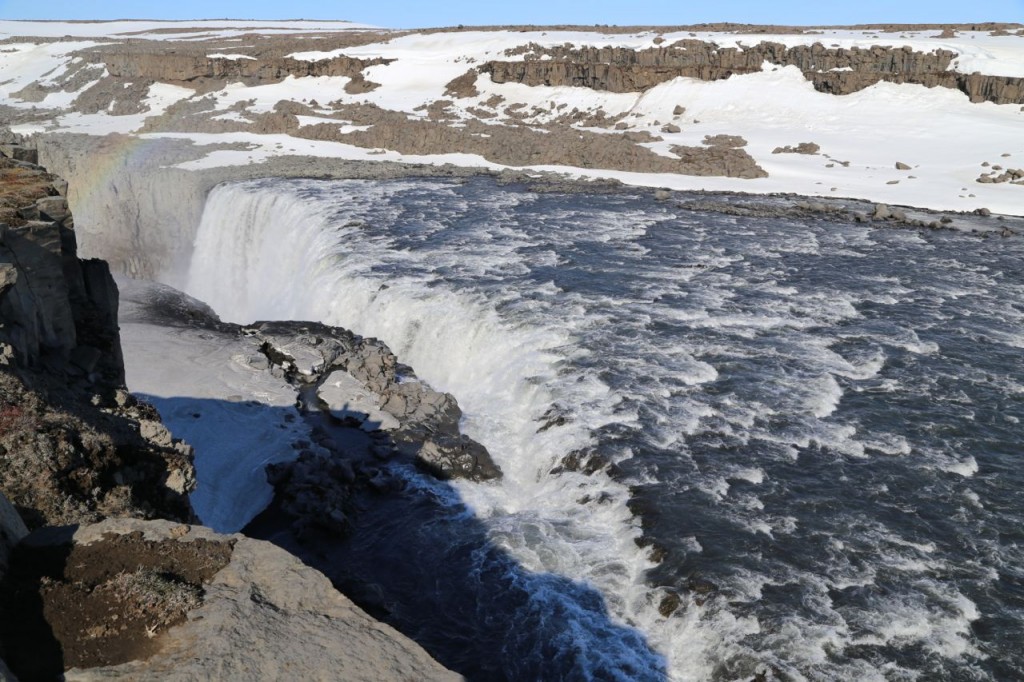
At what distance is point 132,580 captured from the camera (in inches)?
198

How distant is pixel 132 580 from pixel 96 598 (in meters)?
0.21

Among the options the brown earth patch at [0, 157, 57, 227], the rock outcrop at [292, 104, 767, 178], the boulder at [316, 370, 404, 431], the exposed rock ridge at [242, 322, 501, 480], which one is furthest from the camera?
the rock outcrop at [292, 104, 767, 178]

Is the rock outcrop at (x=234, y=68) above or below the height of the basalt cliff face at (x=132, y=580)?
above

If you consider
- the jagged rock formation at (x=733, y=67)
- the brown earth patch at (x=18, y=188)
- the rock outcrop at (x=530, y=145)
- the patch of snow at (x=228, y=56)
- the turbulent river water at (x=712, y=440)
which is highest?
the patch of snow at (x=228, y=56)

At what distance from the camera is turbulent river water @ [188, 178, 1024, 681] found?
843 centimetres

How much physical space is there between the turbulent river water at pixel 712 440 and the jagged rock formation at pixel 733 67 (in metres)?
Answer: 21.2

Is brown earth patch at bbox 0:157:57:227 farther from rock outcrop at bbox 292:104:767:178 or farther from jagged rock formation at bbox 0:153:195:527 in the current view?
rock outcrop at bbox 292:104:767:178

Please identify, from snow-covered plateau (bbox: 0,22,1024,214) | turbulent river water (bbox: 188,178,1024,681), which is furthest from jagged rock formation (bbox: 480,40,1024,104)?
turbulent river water (bbox: 188,178,1024,681)

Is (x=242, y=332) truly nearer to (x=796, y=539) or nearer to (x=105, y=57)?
(x=796, y=539)

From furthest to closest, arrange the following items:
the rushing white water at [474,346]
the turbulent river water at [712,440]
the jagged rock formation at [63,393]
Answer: the rushing white water at [474,346], the turbulent river water at [712,440], the jagged rock formation at [63,393]

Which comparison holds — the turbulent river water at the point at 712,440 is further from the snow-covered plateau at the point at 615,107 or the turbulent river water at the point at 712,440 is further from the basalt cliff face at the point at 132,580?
the snow-covered plateau at the point at 615,107

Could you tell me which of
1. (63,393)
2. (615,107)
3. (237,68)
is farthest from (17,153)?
(237,68)

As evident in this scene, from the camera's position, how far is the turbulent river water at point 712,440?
27.7 feet

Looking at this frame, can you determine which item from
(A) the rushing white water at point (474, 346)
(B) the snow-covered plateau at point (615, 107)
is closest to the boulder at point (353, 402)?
(A) the rushing white water at point (474, 346)
